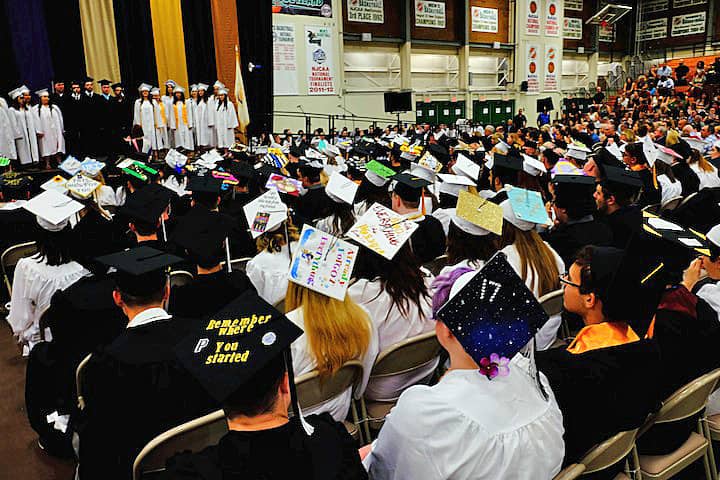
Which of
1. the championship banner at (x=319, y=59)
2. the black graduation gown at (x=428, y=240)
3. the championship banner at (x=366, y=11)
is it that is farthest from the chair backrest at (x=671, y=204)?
the championship banner at (x=366, y=11)

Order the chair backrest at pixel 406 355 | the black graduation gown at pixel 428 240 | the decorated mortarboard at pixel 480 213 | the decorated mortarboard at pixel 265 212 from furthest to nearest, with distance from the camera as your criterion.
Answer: the black graduation gown at pixel 428 240 → the decorated mortarboard at pixel 265 212 → the decorated mortarboard at pixel 480 213 → the chair backrest at pixel 406 355

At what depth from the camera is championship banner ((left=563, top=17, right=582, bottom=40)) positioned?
30.5m

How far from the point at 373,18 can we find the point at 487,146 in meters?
13.5

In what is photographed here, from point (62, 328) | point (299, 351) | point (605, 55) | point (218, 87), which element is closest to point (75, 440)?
point (62, 328)

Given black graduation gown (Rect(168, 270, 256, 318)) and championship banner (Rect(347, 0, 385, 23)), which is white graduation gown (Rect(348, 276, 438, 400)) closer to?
black graduation gown (Rect(168, 270, 256, 318))

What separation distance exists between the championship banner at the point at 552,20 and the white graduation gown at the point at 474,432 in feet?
101

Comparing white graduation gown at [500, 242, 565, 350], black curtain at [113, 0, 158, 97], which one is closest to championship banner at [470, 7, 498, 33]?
black curtain at [113, 0, 158, 97]

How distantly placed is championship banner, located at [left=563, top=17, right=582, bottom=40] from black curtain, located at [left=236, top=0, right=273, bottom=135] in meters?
19.0

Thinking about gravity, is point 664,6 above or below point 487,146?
above

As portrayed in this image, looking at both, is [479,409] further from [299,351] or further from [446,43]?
[446,43]

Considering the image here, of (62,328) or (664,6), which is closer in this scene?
(62,328)

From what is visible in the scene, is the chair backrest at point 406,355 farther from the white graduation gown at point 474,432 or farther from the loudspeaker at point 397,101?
the loudspeaker at point 397,101

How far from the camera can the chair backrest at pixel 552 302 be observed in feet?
9.77

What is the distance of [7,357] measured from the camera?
15.4ft
